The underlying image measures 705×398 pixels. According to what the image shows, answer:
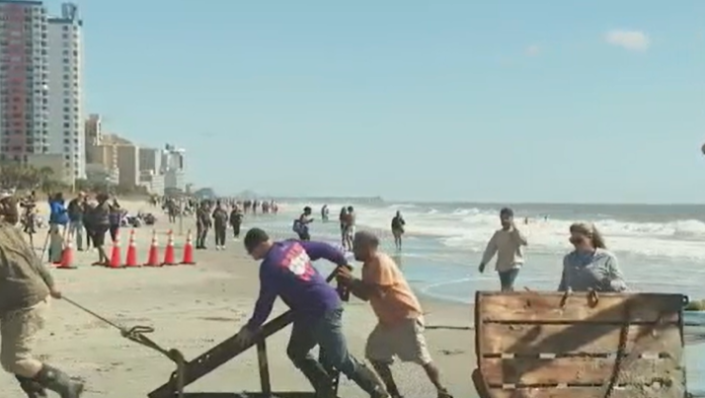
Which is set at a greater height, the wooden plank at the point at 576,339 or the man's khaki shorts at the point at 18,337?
the wooden plank at the point at 576,339

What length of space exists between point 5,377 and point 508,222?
23.1ft

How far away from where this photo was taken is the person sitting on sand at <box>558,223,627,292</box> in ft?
29.3

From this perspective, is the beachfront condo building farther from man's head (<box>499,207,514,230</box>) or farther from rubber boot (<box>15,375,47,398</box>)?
rubber boot (<box>15,375,47,398</box>)

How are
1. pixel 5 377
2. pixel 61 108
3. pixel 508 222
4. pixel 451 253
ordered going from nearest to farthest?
pixel 5 377, pixel 508 222, pixel 451 253, pixel 61 108

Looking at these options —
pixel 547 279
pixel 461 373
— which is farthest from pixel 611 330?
pixel 547 279

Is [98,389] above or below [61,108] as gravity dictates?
below

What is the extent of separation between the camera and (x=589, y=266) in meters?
9.05

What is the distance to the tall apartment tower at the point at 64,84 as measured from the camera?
190 meters

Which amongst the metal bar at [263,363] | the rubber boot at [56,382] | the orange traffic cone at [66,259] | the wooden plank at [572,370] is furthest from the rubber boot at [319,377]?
the orange traffic cone at [66,259]

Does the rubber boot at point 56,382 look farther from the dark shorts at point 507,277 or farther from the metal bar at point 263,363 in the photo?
the dark shorts at point 507,277

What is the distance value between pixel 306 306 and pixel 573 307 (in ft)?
6.41

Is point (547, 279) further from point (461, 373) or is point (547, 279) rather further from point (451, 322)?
point (461, 373)

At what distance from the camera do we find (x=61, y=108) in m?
194

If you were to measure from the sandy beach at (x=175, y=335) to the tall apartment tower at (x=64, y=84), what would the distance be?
17290 cm
